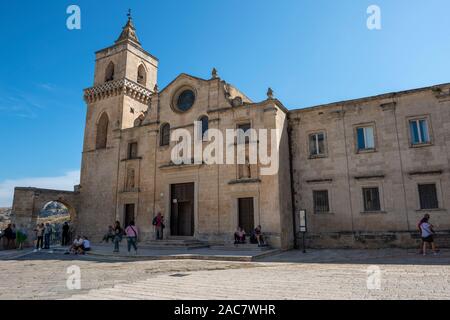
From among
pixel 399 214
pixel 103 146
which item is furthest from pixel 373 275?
pixel 103 146

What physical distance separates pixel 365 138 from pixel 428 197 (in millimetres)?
4713

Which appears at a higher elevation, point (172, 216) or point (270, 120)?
point (270, 120)

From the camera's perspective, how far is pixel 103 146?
29500mm

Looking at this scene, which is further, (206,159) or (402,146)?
(206,159)

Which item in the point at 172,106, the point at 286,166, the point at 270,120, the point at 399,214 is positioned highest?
the point at 172,106

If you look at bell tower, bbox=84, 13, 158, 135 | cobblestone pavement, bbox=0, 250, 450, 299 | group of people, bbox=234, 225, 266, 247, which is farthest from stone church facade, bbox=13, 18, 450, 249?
cobblestone pavement, bbox=0, 250, 450, 299

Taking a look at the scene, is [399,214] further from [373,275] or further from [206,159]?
[206,159]

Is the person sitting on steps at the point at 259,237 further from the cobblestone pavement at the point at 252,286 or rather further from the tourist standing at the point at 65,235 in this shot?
the tourist standing at the point at 65,235

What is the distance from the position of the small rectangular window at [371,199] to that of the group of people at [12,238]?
2308 centimetres

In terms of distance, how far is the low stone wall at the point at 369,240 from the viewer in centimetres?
1715

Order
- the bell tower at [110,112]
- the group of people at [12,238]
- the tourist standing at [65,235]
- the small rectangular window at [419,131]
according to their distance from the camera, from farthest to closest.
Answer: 1. the bell tower at [110,112]
2. the tourist standing at [65,235]
3. the group of people at [12,238]
4. the small rectangular window at [419,131]

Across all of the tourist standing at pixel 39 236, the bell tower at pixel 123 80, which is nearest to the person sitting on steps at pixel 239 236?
the tourist standing at pixel 39 236

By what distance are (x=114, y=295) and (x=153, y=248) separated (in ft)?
44.7
